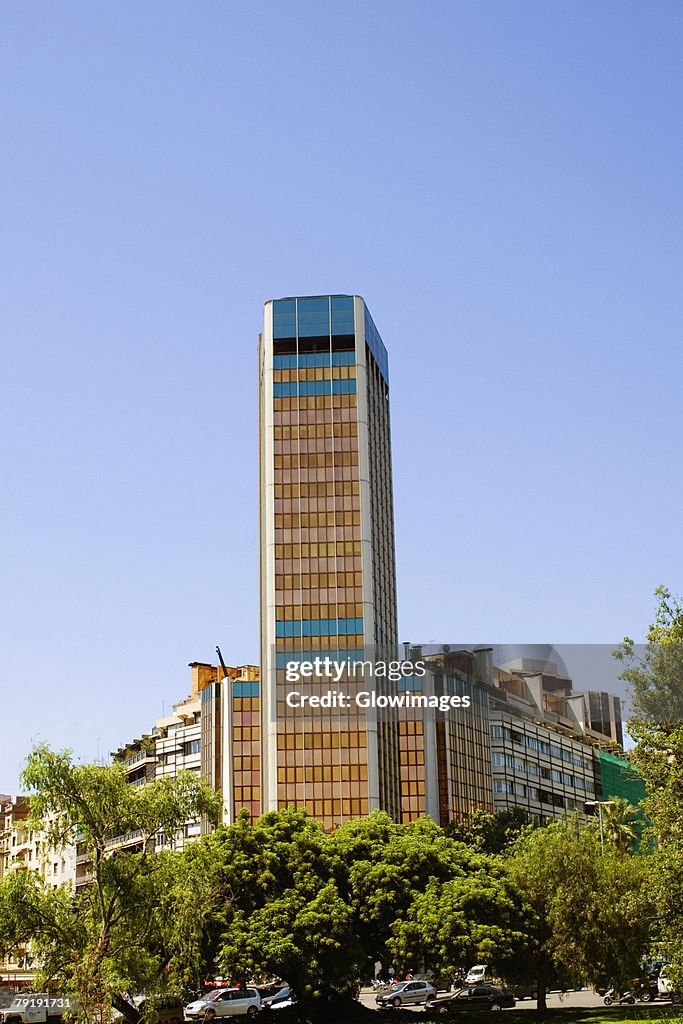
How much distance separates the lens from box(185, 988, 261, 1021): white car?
2167 inches

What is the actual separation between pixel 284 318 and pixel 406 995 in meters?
56.7

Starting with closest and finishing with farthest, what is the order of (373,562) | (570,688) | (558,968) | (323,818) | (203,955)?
(203,955), (558,968), (323,818), (373,562), (570,688)

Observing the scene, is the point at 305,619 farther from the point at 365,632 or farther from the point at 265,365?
the point at 265,365

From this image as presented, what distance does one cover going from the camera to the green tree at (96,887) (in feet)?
130

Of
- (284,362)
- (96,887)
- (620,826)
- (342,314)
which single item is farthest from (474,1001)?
(342,314)

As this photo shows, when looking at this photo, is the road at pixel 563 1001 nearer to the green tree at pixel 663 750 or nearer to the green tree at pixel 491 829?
the green tree at pixel 491 829

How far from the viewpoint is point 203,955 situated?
4841 cm

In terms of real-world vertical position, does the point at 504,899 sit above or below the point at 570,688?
below

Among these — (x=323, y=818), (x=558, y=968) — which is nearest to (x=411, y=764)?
(x=323, y=818)

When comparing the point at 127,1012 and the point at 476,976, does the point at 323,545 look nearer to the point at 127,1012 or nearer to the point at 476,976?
the point at 476,976

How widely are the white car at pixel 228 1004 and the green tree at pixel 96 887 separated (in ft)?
47.5

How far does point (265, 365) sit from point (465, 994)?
56.7 m

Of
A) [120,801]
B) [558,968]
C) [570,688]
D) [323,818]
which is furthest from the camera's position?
[570,688]

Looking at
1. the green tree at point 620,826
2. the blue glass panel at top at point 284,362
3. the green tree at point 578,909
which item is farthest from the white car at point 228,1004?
the blue glass panel at top at point 284,362
